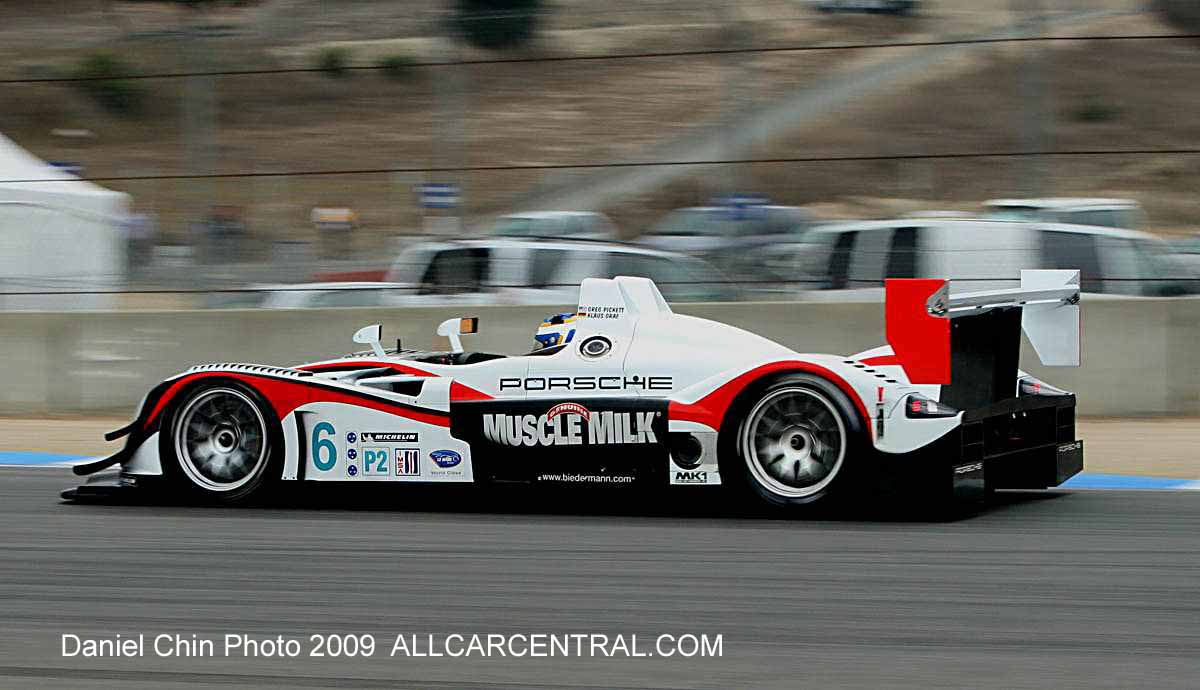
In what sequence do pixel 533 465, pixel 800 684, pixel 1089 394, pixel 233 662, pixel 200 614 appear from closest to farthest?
pixel 800 684 < pixel 233 662 < pixel 200 614 < pixel 533 465 < pixel 1089 394

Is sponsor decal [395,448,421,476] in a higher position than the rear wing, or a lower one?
lower

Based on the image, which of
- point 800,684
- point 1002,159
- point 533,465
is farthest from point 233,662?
point 1002,159

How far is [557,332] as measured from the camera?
7570 millimetres

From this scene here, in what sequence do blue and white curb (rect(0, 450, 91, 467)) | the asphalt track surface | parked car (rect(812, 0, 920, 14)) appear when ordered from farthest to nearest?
parked car (rect(812, 0, 920, 14)) < blue and white curb (rect(0, 450, 91, 467)) < the asphalt track surface

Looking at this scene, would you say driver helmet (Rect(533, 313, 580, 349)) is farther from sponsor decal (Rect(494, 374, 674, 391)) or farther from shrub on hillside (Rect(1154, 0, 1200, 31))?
shrub on hillside (Rect(1154, 0, 1200, 31))

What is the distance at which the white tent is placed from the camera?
13.5m

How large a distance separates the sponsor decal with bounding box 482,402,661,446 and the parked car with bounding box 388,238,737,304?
17.4 feet

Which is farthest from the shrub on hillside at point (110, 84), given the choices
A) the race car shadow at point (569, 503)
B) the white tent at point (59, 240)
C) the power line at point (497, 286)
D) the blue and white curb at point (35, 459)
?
the race car shadow at point (569, 503)

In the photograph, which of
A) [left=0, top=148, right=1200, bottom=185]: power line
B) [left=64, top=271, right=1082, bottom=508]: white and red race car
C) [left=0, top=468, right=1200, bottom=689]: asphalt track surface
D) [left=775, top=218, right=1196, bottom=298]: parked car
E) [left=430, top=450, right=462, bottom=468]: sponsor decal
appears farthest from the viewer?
[left=0, top=148, right=1200, bottom=185]: power line

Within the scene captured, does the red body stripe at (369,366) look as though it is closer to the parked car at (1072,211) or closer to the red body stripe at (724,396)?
the red body stripe at (724,396)

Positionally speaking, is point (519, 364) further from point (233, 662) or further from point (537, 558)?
point (233, 662)

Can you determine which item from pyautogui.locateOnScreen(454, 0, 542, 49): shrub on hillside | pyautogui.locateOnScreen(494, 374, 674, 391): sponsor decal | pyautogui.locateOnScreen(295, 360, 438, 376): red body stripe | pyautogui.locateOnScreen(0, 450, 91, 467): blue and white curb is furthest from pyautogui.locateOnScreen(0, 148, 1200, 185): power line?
pyautogui.locateOnScreen(494, 374, 674, 391): sponsor decal

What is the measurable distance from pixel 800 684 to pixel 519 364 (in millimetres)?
3366

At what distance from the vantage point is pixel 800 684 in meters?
4.15
